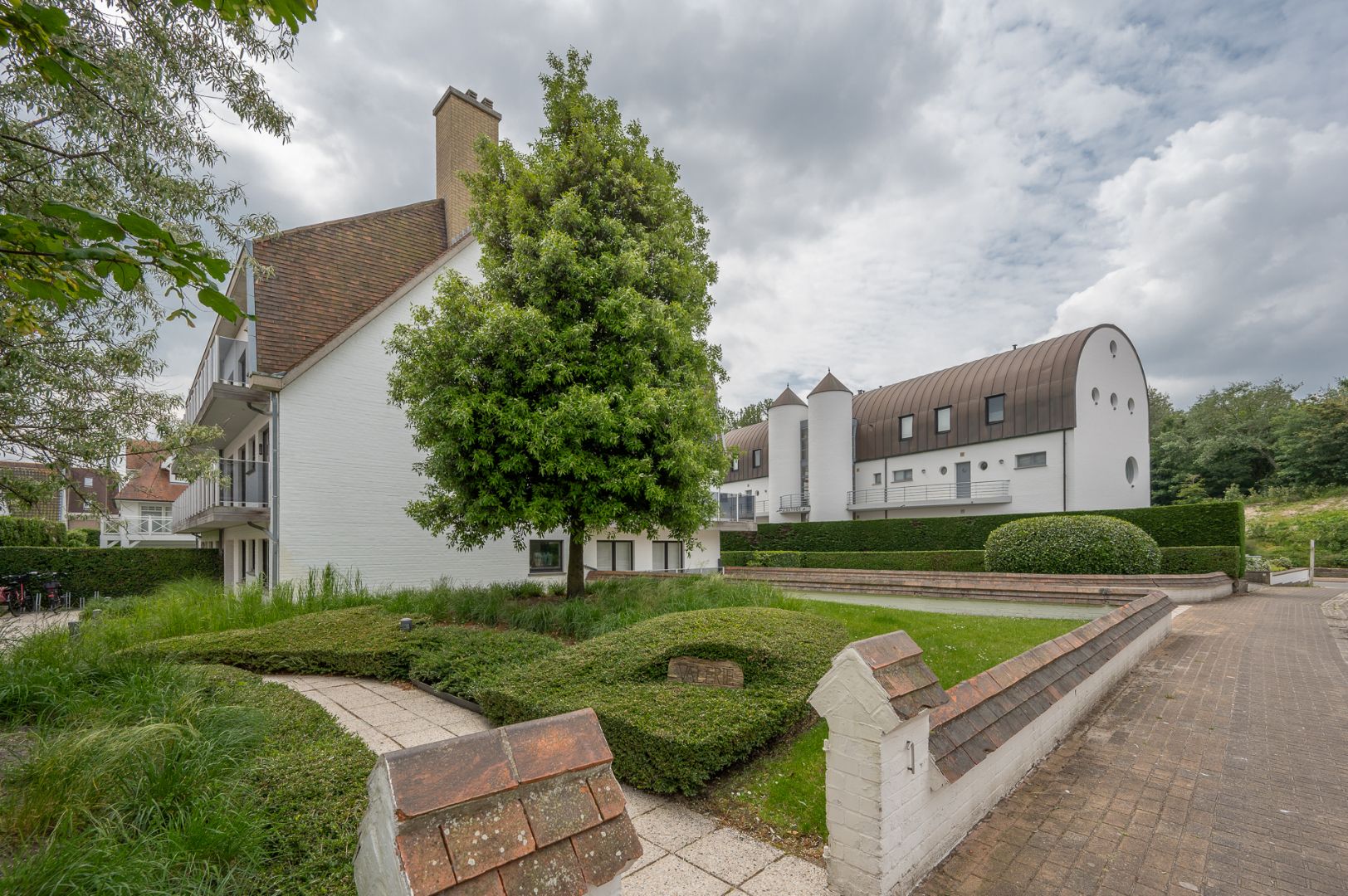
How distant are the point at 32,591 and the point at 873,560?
84.4ft

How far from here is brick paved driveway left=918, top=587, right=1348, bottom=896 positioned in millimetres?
3158

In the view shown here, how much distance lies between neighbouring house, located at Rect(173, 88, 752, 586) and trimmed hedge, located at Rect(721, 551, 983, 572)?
25.1 feet

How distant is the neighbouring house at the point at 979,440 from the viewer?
2402 centimetres

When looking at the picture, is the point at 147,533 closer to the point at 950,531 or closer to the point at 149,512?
the point at 149,512

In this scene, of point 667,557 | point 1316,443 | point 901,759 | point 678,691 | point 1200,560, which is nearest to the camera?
point 901,759

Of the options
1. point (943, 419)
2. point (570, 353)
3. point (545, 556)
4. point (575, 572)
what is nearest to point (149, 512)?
point (545, 556)

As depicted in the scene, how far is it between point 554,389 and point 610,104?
5.55 m

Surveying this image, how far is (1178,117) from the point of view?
28.9 feet

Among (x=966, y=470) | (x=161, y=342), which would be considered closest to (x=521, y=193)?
(x=161, y=342)

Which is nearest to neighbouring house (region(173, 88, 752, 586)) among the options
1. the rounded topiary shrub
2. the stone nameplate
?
the stone nameplate

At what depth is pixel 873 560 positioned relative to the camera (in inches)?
800

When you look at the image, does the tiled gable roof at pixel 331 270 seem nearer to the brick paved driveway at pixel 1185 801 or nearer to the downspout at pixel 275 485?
the downspout at pixel 275 485

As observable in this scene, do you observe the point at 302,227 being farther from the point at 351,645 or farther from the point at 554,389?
the point at 351,645

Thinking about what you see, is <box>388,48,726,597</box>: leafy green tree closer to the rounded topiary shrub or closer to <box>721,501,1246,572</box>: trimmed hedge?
the rounded topiary shrub
